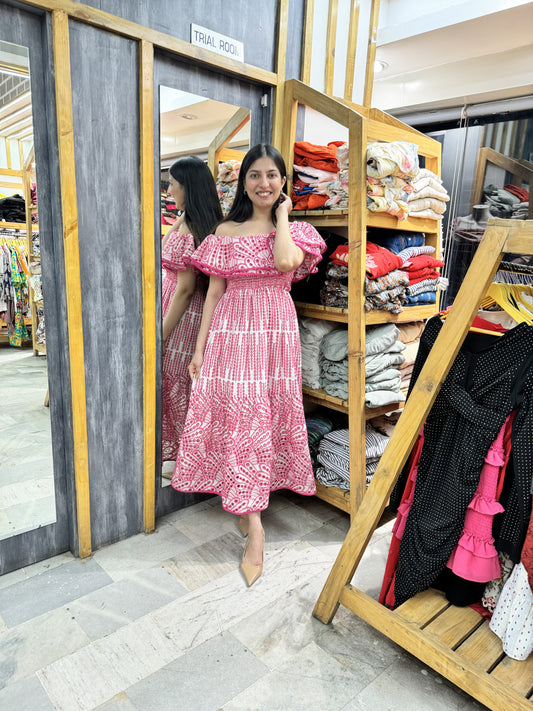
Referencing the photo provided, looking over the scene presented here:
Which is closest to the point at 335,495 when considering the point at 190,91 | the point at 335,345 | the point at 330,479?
the point at 330,479

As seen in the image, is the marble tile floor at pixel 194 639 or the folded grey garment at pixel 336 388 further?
the folded grey garment at pixel 336 388

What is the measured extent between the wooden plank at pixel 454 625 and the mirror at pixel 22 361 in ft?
5.13

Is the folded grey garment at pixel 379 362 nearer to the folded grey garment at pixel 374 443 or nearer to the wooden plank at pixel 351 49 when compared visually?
the folded grey garment at pixel 374 443

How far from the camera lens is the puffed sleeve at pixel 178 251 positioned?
7.30 ft

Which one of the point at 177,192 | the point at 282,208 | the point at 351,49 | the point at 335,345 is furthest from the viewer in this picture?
the point at 351,49

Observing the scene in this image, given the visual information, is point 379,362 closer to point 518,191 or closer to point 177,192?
point 177,192

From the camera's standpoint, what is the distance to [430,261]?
260 centimetres

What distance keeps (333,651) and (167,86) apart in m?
2.28

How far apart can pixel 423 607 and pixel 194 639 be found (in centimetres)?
80

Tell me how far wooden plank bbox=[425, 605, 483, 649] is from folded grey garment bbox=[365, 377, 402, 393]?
97cm

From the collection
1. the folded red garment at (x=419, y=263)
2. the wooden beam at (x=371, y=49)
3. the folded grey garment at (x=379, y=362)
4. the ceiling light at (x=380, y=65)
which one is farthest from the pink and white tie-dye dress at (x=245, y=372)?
the ceiling light at (x=380, y=65)

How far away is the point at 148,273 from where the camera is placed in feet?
6.91

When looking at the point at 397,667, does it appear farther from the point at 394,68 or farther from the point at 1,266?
the point at 394,68

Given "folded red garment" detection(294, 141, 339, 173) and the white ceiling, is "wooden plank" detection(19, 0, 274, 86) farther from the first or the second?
the white ceiling
